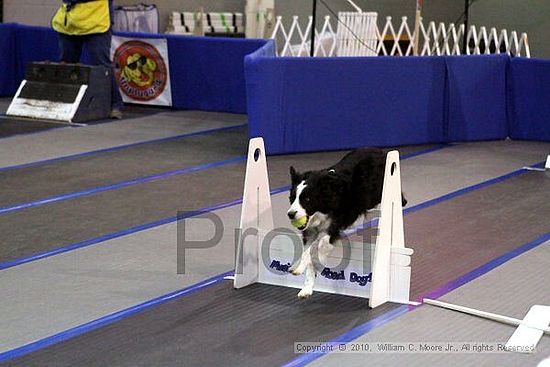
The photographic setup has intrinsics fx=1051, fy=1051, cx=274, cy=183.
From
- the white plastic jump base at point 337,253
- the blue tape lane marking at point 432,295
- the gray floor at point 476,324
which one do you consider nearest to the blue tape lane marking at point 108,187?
the white plastic jump base at point 337,253

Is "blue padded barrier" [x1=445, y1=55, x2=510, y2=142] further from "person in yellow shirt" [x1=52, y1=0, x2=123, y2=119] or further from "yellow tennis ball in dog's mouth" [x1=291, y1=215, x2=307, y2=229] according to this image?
"yellow tennis ball in dog's mouth" [x1=291, y1=215, x2=307, y2=229]

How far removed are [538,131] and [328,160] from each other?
9.42 ft

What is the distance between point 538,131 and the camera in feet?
36.8

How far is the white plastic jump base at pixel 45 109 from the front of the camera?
11250 mm

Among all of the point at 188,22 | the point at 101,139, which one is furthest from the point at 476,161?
the point at 188,22

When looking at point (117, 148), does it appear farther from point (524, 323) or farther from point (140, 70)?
point (524, 323)

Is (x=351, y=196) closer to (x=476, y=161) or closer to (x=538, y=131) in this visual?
(x=476, y=161)

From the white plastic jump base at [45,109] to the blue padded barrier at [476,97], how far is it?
12.8ft

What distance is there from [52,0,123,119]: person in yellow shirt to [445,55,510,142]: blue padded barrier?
144 inches

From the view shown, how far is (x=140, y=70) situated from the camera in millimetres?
12406

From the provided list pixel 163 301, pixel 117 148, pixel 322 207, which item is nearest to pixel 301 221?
pixel 322 207

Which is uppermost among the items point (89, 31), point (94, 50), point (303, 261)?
point (89, 31)

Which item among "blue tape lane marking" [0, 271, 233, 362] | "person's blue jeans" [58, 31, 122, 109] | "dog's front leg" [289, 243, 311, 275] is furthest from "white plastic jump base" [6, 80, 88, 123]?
"dog's front leg" [289, 243, 311, 275]

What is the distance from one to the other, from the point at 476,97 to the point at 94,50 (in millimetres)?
4146
